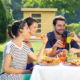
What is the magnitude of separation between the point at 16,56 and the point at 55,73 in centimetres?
59

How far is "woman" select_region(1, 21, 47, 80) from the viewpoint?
247cm

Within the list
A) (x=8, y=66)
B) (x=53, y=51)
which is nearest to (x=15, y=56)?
(x=8, y=66)

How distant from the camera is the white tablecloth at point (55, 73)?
2381mm

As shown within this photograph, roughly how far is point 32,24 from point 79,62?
109 cm

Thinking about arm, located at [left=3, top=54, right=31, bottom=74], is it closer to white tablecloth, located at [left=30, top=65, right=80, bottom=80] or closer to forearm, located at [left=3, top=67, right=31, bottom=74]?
forearm, located at [left=3, top=67, right=31, bottom=74]

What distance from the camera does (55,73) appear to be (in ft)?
7.82

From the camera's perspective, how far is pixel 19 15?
38500mm

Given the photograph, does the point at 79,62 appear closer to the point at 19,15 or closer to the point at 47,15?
the point at 47,15

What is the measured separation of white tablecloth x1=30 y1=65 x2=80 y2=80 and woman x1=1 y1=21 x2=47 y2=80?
0.82ft

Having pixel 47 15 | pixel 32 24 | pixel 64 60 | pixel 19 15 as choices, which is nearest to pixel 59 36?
pixel 32 24

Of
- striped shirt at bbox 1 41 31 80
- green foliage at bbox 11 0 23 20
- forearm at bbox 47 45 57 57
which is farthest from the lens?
green foliage at bbox 11 0 23 20

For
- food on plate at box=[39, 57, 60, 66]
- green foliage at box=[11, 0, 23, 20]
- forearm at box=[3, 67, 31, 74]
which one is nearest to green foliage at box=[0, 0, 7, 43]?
forearm at box=[3, 67, 31, 74]

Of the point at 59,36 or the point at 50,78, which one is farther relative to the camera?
the point at 59,36

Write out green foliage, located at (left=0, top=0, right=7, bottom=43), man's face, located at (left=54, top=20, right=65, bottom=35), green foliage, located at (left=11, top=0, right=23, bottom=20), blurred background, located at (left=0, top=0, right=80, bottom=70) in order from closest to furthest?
man's face, located at (left=54, top=20, right=65, bottom=35)
green foliage, located at (left=0, top=0, right=7, bottom=43)
blurred background, located at (left=0, top=0, right=80, bottom=70)
green foliage, located at (left=11, top=0, right=23, bottom=20)
